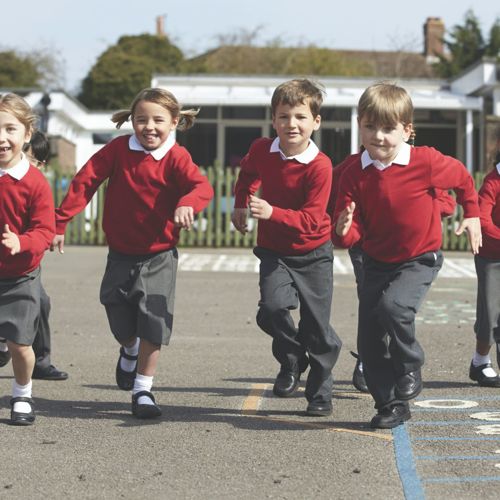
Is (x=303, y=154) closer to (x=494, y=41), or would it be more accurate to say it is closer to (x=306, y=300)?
(x=306, y=300)

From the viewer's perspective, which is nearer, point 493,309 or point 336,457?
point 336,457

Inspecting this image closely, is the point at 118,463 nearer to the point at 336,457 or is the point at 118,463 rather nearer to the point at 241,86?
the point at 336,457

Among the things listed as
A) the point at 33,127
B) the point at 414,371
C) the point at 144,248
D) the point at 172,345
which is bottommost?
the point at 172,345

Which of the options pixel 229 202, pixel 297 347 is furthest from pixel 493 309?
pixel 229 202

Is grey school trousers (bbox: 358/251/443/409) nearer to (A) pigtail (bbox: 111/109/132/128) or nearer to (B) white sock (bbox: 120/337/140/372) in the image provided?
(B) white sock (bbox: 120/337/140/372)

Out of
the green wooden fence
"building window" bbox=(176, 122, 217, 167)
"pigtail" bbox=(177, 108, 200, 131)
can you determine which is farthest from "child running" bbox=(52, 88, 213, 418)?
"building window" bbox=(176, 122, 217, 167)

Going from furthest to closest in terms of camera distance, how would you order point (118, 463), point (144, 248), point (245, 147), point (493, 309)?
point (245, 147) → point (493, 309) → point (144, 248) → point (118, 463)

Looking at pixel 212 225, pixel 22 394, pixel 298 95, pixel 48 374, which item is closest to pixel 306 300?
pixel 298 95

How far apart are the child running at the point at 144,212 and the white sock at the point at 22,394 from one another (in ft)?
1.95

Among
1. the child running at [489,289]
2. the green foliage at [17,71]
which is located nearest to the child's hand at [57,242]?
the child running at [489,289]

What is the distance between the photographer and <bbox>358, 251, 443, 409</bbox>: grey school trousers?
6152 mm

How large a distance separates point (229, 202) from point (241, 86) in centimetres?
643

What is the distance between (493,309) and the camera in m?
7.79

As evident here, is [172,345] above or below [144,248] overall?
below
